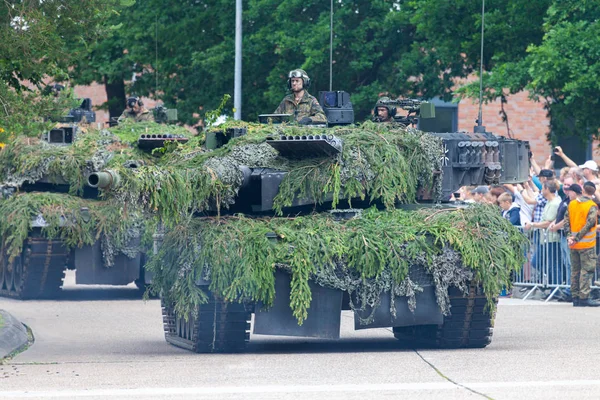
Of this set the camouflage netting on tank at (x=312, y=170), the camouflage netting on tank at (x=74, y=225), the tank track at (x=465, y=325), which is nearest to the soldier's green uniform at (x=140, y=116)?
the camouflage netting on tank at (x=74, y=225)

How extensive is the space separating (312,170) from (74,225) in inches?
259

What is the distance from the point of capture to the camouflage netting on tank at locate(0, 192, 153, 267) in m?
17.5

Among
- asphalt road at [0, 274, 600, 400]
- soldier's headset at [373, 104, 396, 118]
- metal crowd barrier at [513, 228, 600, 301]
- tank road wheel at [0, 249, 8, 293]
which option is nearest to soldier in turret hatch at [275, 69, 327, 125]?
soldier's headset at [373, 104, 396, 118]

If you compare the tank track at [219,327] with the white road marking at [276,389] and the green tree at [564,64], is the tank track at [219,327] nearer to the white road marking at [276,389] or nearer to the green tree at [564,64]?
the white road marking at [276,389]

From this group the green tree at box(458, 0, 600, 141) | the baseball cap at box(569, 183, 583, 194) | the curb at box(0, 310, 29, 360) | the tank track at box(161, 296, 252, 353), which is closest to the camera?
the tank track at box(161, 296, 252, 353)

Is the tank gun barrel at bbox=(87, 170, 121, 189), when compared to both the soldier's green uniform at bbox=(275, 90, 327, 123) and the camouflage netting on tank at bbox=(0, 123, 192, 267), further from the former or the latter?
the camouflage netting on tank at bbox=(0, 123, 192, 267)

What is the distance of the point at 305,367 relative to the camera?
10.6 m

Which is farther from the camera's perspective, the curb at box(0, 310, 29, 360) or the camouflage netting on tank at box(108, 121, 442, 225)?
the curb at box(0, 310, 29, 360)

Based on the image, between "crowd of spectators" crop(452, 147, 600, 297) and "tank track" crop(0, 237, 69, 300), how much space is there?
5.45 metres

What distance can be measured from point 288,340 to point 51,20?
3801mm

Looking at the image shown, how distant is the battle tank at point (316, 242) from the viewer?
36.5ft

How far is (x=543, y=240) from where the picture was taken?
59.8 ft

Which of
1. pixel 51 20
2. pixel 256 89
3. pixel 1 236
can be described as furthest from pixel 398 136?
pixel 256 89

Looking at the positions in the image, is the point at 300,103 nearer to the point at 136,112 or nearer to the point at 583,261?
the point at 583,261
